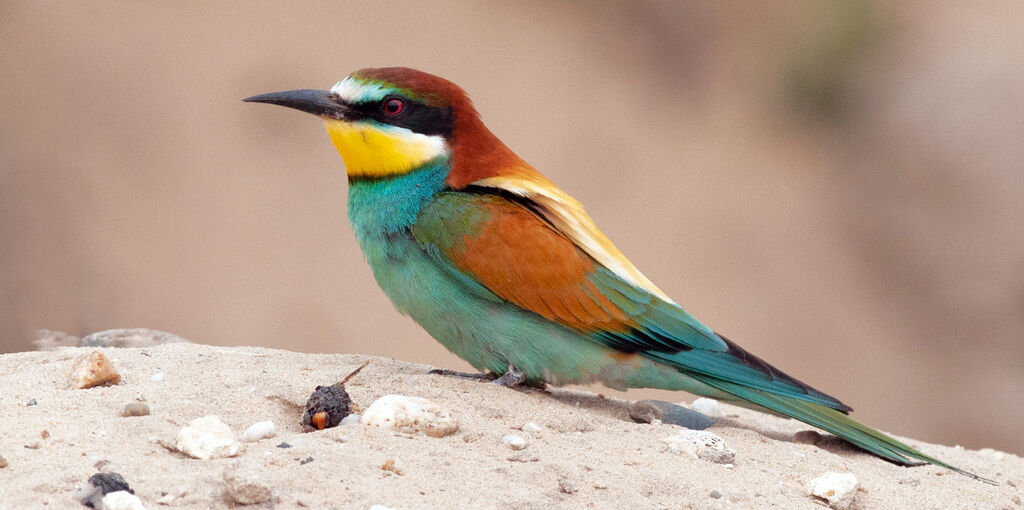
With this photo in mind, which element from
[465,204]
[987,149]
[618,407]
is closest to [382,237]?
[465,204]

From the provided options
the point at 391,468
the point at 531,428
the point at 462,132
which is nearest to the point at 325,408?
the point at 391,468

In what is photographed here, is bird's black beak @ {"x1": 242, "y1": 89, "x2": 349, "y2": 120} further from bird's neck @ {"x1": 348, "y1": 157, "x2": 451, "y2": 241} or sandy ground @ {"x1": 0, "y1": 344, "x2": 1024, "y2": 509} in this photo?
sandy ground @ {"x1": 0, "y1": 344, "x2": 1024, "y2": 509}

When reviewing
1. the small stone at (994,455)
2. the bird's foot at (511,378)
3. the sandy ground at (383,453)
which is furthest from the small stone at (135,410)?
the small stone at (994,455)

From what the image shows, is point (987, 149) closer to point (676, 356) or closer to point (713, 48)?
point (713, 48)

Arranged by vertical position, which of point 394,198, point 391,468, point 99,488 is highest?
point 394,198

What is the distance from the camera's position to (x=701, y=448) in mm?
2557

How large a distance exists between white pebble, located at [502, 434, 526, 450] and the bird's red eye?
3.89 ft

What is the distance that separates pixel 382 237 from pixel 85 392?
944mm

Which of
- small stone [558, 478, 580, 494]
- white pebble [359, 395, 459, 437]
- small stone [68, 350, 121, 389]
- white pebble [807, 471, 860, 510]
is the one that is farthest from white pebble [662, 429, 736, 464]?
small stone [68, 350, 121, 389]

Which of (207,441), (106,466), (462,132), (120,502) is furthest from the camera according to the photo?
(462,132)

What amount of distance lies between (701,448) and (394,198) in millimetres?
1158

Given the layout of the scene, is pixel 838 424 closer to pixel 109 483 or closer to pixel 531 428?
pixel 531 428

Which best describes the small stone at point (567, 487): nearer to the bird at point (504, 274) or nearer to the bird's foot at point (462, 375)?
the bird at point (504, 274)

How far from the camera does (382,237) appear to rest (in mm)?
3096
